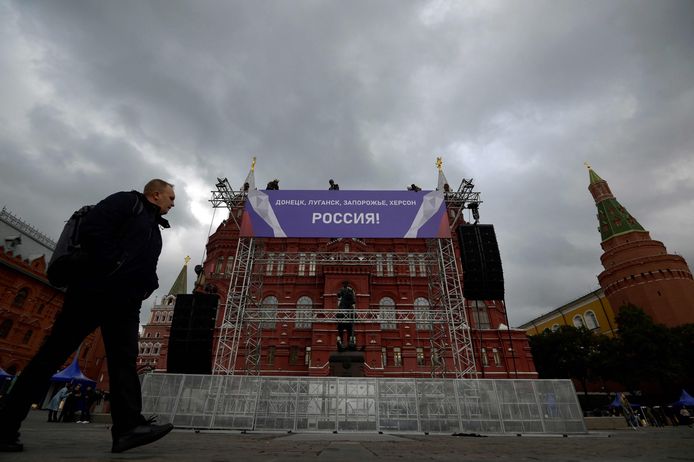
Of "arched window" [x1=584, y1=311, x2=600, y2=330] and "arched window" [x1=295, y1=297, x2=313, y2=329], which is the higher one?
"arched window" [x1=584, y1=311, x2=600, y2=330]

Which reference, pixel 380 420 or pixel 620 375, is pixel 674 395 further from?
pixel 380 420

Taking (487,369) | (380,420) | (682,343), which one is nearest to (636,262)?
(682,343)

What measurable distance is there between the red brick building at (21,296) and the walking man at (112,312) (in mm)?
27562

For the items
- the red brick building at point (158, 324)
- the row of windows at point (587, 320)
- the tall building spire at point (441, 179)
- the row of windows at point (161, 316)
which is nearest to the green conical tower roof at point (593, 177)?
the row of windows at point (587, 320)

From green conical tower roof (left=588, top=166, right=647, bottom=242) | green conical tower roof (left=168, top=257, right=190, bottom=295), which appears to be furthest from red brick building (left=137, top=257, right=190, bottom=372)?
green conical tower roof (left=588, top=166, right=647, bottom=242)

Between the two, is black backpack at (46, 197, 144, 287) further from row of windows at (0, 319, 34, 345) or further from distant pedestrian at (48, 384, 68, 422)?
row of windows at (0, 319, 34, 345)

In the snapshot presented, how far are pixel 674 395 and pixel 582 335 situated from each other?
6808mm

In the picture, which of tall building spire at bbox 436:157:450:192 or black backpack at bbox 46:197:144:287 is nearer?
black backpack at bbox 46:197:144:287

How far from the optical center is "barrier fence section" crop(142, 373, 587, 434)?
8.97 m

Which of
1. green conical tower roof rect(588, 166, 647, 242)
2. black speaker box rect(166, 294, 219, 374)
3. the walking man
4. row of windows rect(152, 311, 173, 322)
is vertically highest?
green conical tower roof rect(588, 166, 647, 242)

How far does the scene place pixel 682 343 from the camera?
2514 centimetres

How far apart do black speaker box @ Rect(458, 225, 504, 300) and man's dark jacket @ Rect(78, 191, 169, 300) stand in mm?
11819

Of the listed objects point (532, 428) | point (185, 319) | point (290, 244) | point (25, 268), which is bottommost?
point (532, 428)

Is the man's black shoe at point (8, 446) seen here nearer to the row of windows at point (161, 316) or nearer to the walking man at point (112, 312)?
the walking man at point (112, 312)
